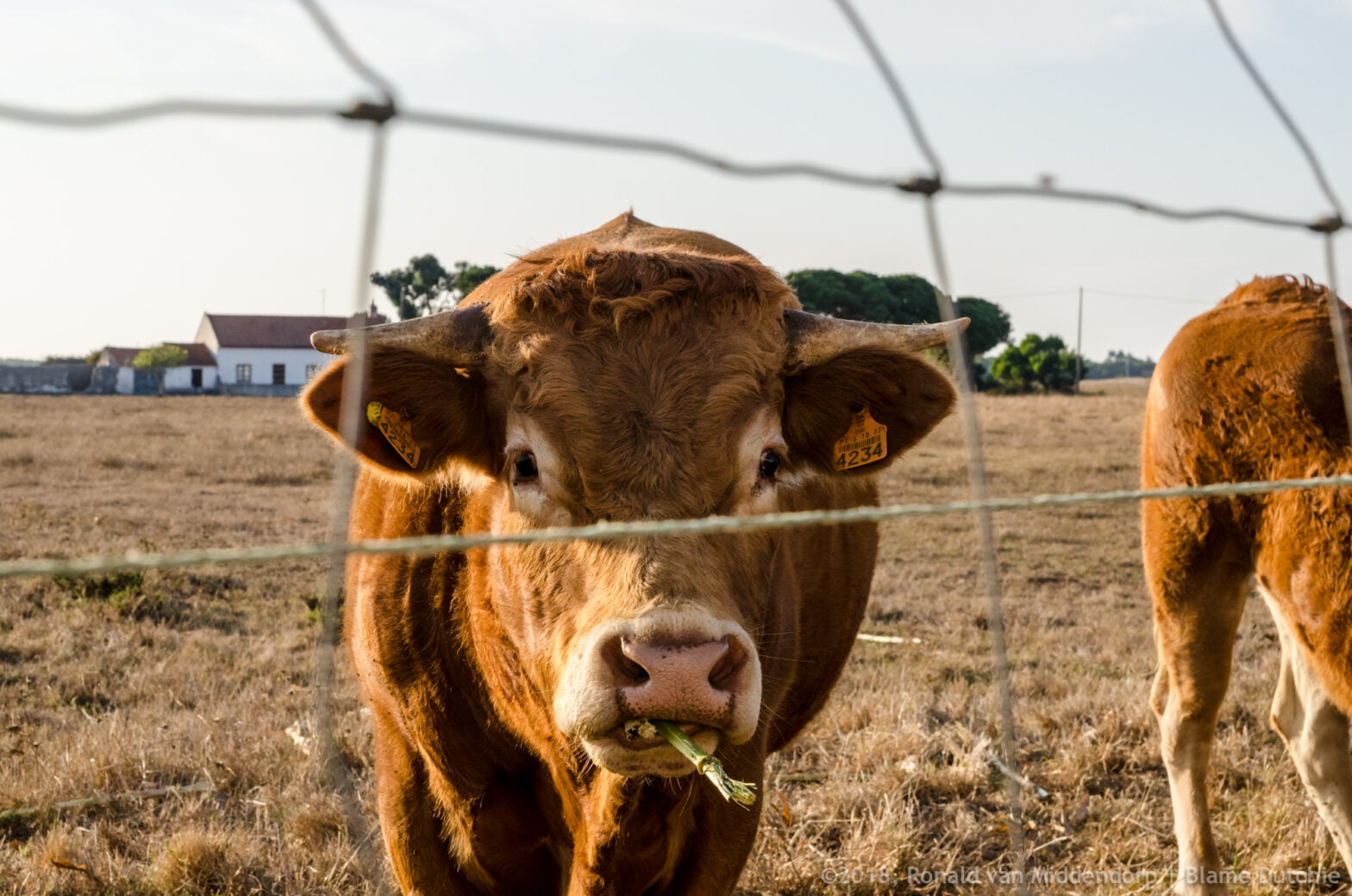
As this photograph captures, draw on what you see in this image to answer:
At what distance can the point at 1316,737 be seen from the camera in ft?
14.0

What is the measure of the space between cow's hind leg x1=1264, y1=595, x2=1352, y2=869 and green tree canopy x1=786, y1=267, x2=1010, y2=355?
1553 inches

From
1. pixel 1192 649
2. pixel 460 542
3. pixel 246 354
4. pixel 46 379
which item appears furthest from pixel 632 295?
pixel 246 354

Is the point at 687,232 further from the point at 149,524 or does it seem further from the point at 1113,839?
the point at 149,524

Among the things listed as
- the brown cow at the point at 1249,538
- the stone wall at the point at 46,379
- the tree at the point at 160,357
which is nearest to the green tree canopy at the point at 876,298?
the stone wall at the point at 46,379

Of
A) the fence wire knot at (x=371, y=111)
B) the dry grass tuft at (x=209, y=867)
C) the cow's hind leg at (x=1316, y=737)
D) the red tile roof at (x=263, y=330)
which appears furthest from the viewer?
the red tile roof at (x=263, y=330)

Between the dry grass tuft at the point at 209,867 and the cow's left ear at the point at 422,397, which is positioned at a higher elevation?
the cow's left ear at the point at 422,397

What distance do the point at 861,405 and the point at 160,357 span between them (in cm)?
6637

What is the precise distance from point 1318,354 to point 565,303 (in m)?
2.88

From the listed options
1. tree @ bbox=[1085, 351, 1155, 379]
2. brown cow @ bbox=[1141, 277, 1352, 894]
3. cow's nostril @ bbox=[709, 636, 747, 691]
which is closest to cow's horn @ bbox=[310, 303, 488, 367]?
cow's nostril @ bbox=[709, 636, 747, 691]

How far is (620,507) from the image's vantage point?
231 centimetres

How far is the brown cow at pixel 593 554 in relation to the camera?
215 centimetres

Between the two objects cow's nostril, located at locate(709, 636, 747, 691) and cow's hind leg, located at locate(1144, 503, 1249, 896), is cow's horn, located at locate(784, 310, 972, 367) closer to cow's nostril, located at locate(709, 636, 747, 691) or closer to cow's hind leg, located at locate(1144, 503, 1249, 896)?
cow's nostril, located at locate(709, 636, 747, 691)

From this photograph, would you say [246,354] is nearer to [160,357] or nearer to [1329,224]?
[160,357]

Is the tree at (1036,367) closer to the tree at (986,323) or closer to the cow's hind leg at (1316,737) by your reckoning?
the tree at (986,323)
